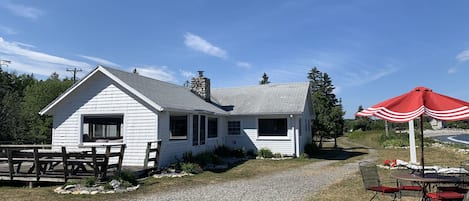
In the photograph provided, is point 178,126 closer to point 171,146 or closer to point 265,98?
point 171,146

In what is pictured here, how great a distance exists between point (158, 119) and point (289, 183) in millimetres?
5743

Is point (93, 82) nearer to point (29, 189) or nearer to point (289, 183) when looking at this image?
point (29, 189)

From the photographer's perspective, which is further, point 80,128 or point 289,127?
point 289,127

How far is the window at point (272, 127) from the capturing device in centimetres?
1950

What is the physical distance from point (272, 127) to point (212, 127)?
3.49 metres

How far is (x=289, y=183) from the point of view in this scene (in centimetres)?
1079

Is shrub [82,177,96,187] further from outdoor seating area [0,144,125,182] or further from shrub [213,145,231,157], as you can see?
shrub [213,145,231,157]

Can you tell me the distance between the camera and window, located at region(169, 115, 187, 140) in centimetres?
1603

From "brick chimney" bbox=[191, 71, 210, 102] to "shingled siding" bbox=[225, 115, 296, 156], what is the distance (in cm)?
208

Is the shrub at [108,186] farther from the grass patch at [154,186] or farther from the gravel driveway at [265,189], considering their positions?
the gravel driveway at [265,189]

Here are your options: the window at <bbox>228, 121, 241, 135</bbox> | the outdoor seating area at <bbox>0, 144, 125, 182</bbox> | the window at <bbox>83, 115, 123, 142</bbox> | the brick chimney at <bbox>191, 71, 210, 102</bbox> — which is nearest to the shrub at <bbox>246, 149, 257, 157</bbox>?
the window at <bbox>228, 121, 241, 135</bbox>

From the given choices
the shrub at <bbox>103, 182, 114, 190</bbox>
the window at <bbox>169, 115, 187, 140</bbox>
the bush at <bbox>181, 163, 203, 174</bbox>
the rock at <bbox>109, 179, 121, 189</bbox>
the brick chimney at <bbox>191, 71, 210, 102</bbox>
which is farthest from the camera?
the brick chimney at <bbox>191, 71, 210, 102</bbox>

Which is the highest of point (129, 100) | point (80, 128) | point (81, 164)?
point (129, 100)

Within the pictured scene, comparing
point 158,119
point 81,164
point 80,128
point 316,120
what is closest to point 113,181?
point 81,164
